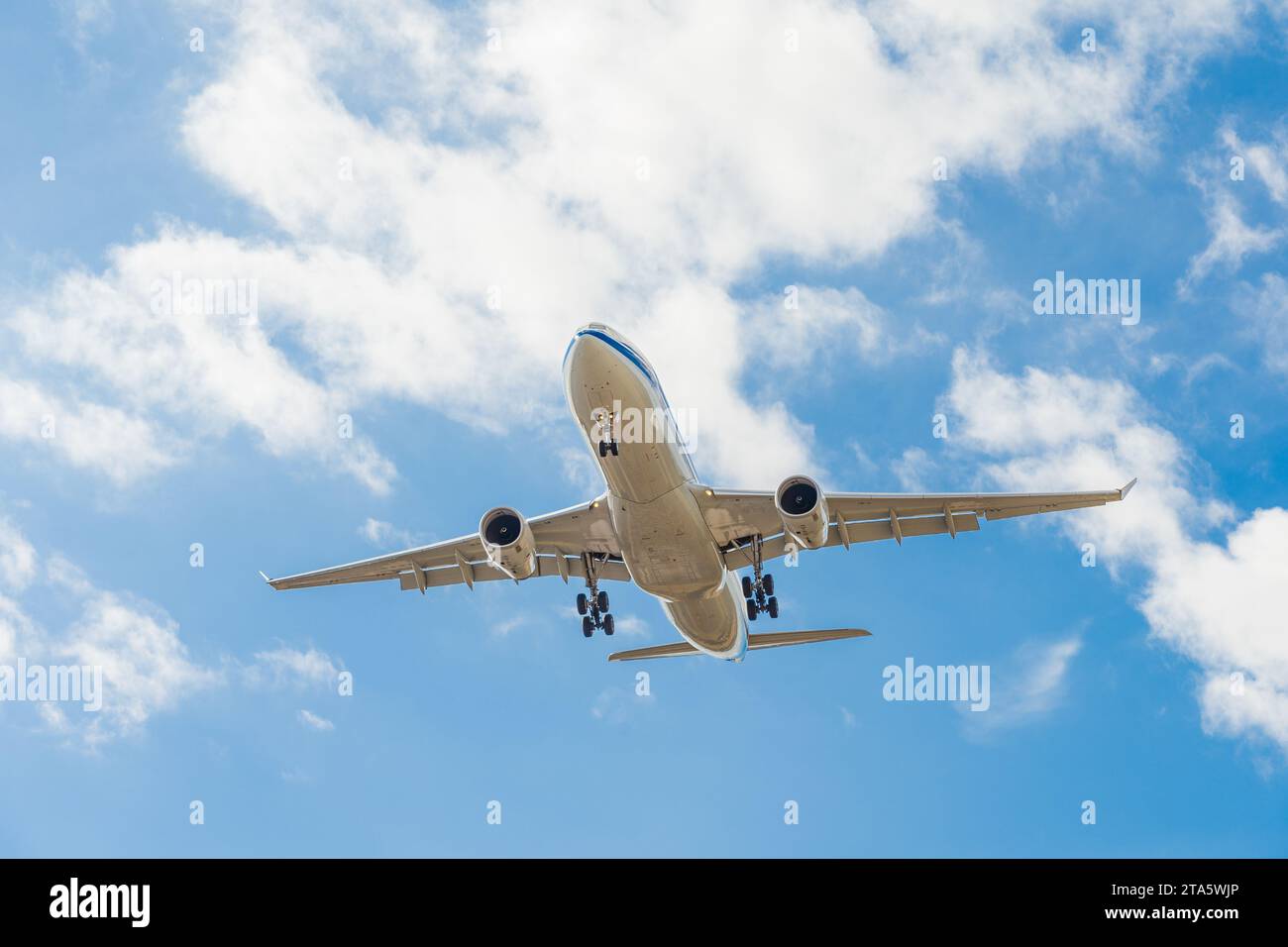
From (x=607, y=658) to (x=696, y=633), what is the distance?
11.7 ft

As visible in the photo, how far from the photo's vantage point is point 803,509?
29938 millimetres

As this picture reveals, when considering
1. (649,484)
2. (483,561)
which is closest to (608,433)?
(649,484)

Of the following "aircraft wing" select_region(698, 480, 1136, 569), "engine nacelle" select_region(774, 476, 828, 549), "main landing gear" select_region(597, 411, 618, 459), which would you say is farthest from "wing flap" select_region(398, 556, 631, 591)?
"main landing gear" select_region(597, 411, 618, 459)

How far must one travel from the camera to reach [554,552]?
1337 inches

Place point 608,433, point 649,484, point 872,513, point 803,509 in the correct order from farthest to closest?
point 872,513
point 803,509
point 649,484
point 608,433

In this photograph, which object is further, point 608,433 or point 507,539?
point 507,539

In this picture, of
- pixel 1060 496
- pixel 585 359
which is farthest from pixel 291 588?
pixel 1060 496

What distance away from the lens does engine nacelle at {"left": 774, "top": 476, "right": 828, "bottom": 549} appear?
29.8m

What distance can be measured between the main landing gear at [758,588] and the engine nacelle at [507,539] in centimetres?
592

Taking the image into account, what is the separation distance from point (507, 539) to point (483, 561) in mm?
4681

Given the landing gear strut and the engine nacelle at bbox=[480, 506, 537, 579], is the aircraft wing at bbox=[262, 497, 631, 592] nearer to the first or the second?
the engine nacelle at bbox=[480, 506, 537, 579]

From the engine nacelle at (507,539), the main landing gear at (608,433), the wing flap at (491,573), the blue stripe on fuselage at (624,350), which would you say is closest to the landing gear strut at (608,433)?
the main landing gear at (608,433)

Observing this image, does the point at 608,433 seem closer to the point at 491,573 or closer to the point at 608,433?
the point at 608,433
